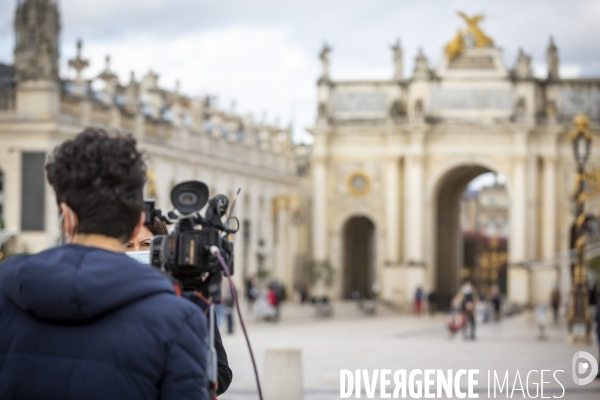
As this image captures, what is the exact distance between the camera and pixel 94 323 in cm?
314

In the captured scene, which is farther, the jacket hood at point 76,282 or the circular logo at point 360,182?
the circular logo at point 360,182

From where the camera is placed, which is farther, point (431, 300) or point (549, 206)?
point (549, 206)

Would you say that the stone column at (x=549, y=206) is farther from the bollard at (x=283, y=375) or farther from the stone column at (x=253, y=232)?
the bollard at (x=283, y=375)

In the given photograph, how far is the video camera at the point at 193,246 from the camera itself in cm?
372

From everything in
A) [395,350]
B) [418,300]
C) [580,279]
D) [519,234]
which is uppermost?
[519,234]

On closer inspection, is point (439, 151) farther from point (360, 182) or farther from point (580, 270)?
point (580, 270)

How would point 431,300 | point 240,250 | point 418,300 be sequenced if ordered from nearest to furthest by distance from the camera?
point 431,300
point 418,300
point 240,250

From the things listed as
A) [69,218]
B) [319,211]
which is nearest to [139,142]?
[319,211]

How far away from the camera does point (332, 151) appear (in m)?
55.2

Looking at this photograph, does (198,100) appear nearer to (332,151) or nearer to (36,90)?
(332,151)

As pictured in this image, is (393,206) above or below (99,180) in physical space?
above

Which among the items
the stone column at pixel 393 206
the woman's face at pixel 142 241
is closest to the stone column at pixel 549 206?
the stone column at pixel 393 206

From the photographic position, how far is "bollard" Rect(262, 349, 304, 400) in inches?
499

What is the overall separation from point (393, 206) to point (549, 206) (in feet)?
25.1
